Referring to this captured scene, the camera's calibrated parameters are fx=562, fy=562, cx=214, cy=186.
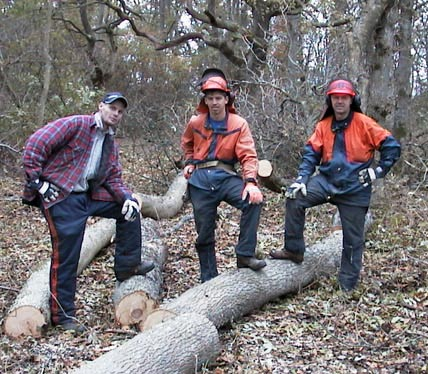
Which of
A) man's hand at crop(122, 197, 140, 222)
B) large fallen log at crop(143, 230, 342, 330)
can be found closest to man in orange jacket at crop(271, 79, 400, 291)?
large fallen log at crop(143, 230, 342, 330)

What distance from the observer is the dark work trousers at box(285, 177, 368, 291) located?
17.7 ft

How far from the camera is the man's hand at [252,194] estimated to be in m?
4.96

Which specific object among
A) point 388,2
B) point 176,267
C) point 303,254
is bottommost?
point 176,267

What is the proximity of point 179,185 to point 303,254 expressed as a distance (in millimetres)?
4430

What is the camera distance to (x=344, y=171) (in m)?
5.36

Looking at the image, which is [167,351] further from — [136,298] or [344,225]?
[344,225]

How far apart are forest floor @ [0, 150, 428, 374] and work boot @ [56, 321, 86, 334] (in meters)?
0.08

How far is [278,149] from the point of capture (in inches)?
395

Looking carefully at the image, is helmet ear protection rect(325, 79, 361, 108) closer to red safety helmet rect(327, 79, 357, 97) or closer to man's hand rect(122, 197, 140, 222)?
red safety helmet rect(327, 79, 357, 97)

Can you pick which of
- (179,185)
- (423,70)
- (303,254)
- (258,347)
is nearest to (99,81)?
(179,185)

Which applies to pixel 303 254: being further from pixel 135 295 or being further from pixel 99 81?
pixel 99 81

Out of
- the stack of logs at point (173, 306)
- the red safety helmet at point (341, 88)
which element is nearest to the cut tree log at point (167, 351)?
the stack of logs at point (173, 306)

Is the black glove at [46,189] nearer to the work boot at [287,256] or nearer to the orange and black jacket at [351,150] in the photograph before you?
the work boot at [287,256]

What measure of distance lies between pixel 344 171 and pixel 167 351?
2.51 m
